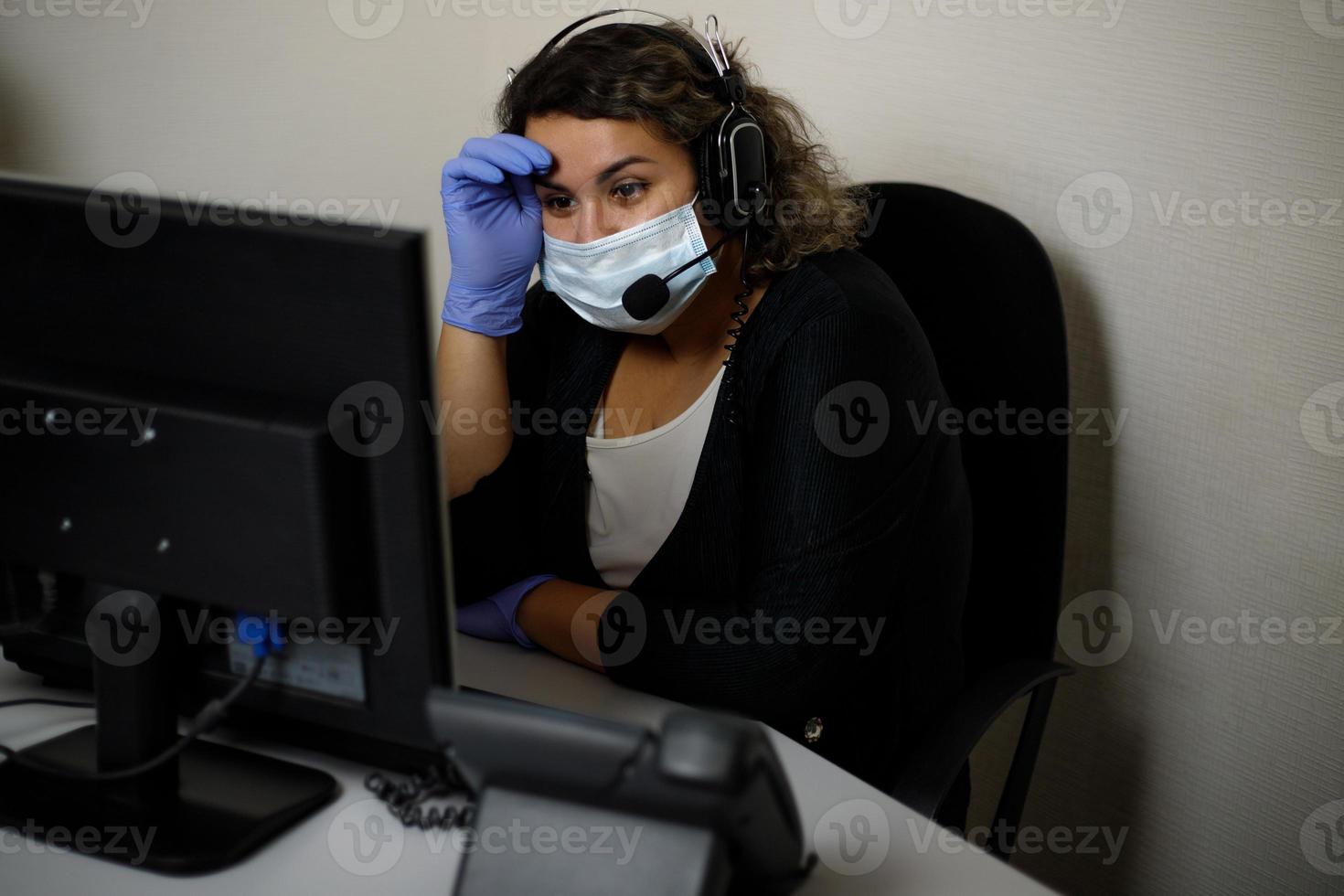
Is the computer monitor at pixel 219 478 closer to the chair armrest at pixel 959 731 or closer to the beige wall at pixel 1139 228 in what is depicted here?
the chair armrest at pixel 959 731

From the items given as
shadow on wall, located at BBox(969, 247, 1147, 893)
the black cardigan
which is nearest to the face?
the black cardigan

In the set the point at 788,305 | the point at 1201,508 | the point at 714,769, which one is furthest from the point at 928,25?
the point at 714,769

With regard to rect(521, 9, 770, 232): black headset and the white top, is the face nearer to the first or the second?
rect(521, 9, 770, 232): black headset

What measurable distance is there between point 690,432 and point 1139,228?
2.05 feet

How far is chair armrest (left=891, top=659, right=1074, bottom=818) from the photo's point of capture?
94cm

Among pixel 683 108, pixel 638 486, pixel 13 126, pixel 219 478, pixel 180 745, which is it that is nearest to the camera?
pixel 219 478

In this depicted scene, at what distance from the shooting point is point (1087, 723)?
1.54 m

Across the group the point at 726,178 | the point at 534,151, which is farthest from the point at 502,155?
the point at 726,178

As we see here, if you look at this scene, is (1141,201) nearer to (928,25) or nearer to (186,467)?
(928,25)

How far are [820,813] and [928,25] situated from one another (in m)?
1.13

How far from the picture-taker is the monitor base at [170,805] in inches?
29.3

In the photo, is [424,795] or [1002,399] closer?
[424,795]

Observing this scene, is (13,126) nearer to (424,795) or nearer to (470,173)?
(470,173)

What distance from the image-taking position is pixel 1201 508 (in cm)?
134
